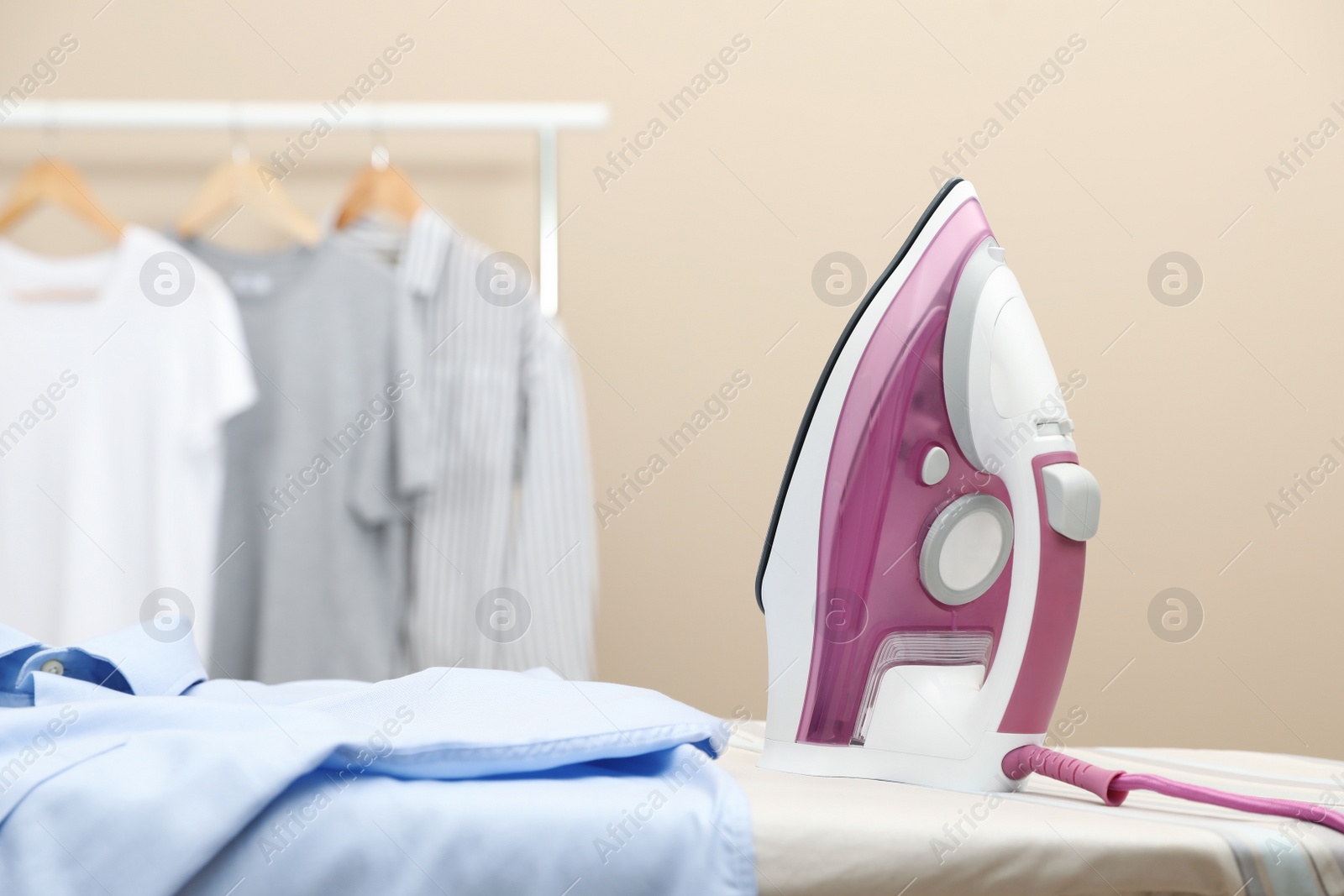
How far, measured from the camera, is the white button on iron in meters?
0.61

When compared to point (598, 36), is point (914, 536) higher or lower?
lower

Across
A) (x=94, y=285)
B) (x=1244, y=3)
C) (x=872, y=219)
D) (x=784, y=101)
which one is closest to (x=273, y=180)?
(x=94, y=285)

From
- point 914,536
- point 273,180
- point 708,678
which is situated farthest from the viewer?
point 708,678

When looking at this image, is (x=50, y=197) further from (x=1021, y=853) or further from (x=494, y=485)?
(x=1021, y=853)

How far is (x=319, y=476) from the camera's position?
4.54 feet

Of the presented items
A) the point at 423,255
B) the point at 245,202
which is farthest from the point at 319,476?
the point at 245,202

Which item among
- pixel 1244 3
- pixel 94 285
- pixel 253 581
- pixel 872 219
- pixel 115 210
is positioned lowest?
pixel 253 581

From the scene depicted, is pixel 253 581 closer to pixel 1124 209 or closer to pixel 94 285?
pixel 94 285

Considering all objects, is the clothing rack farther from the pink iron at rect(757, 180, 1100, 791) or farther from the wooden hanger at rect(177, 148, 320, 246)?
the pink iron at rect(757, 180, 1100, 791)

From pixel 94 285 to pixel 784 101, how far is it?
1.09 metres

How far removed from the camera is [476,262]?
4.73ft

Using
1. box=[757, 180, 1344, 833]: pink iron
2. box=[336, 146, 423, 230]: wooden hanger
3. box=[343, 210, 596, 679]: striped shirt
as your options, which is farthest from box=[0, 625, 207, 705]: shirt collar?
box=[336, 146, 423, 230]: wooden hanger

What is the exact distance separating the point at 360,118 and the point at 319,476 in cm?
52

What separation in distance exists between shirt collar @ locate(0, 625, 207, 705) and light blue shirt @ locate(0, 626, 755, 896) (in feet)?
0.44
